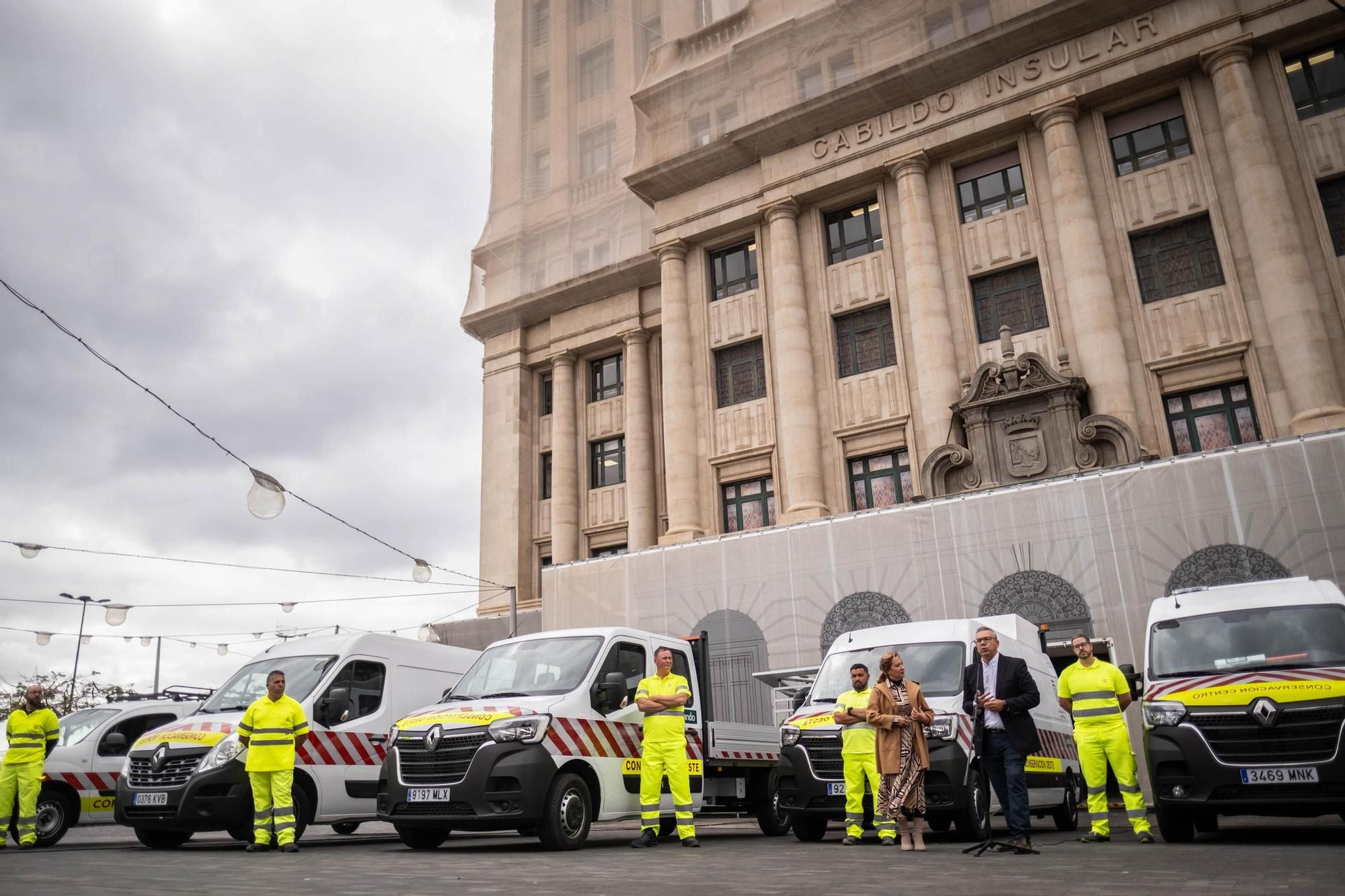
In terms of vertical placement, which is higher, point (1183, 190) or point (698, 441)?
point (1183, 190)

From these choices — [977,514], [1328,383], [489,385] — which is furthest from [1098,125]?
[489,385]

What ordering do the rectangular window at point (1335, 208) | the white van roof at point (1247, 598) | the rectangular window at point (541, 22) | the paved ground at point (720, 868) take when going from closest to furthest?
1. the paved ground at point (720, 868)
2. the white van roof at point (1247, 598)
3. the rectangular window at point (1335, 208)
4. the rectangular window at point (541, 22)

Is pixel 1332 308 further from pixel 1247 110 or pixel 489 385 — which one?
pixel 489 385

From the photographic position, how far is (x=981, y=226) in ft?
83.8

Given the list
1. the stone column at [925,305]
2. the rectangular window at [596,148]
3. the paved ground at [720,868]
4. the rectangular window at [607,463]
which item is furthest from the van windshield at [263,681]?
the rectangular window at [596,148]

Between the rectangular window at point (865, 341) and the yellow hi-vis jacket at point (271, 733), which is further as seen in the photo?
the rectangular window at point (865, 341)

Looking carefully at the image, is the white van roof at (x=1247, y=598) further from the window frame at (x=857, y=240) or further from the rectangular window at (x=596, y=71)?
the rectangular window at (x=596, y=71)

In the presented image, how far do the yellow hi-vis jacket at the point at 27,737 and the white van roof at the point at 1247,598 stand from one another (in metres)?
12.3

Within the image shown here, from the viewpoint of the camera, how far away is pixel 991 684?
8.27 m

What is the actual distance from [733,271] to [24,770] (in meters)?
22.9

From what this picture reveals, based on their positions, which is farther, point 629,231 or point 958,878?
point 629,231

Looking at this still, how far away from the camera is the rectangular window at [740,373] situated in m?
28.3

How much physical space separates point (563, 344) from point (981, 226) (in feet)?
53.0

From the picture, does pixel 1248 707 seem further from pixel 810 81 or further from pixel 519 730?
pixel 810 81
